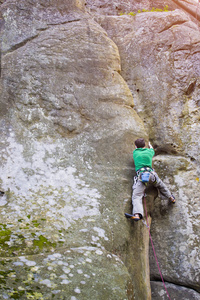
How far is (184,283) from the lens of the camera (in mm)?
6199

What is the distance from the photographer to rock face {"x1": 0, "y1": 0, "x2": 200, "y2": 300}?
421 centimetres

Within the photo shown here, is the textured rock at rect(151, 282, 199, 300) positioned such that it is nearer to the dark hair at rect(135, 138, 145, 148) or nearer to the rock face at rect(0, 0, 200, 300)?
the rock face at rect(0, 0, 200, 300)

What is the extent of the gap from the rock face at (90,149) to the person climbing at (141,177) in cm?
20

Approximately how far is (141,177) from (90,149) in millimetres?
1437

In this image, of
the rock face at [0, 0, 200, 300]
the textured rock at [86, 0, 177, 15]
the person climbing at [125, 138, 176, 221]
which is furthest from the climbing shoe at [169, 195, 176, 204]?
the textured rock at [86, 0, 177, 15]

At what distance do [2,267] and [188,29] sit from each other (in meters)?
9.61

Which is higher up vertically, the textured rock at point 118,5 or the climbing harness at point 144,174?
the textured rock at point 118,5

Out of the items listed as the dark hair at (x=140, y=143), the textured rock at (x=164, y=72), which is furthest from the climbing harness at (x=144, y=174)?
the textured rock at (x=164, y=72)

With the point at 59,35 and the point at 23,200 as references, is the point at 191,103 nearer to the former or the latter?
the point at 59,35

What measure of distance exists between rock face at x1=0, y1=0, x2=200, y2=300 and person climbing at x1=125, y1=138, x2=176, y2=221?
0.66 feet

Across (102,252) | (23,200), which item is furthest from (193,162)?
(23,200)

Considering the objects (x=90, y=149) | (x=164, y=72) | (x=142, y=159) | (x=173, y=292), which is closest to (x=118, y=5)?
(x=164, y=72)

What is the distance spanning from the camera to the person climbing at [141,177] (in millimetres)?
5660

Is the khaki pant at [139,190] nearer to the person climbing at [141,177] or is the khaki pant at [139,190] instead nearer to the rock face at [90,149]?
the person climbing at [141,177]
